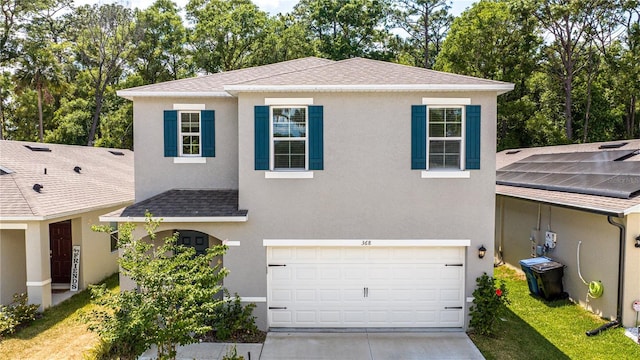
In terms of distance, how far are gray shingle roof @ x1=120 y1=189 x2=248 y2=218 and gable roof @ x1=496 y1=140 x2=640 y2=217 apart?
8295 millimetres

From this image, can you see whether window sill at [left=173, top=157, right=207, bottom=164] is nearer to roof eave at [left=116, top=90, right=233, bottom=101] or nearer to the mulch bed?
roof eave at [left=116, top=90, right=233, bottom=101]

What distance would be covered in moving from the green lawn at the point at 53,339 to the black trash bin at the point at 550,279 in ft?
35.9

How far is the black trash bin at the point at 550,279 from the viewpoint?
35.1ft

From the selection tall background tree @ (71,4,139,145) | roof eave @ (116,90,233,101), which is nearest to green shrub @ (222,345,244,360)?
roof eave @ (116,90,233,101)

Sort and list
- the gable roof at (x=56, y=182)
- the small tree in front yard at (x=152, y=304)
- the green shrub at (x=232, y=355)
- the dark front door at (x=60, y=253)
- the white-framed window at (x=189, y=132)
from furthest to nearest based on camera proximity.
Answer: the dark front door at (x=60, y=253) < the white-framed window at (x=189, y=132) < the gable roof at (x=56, y=182) < the green shrub at (x=232, y=355) < the small tree in front yard at (x=152, y=304)

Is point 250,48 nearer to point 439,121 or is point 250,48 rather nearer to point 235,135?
point 235,135

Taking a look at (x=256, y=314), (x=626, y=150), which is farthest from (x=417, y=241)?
(x=626, y=150)

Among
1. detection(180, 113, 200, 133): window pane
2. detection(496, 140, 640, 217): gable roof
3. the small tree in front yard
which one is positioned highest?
detection(180, 113, 200, 133): window pane

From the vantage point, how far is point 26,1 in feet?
100

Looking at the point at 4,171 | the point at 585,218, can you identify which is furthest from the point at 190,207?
the point at 585,218

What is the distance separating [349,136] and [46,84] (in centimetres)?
2715

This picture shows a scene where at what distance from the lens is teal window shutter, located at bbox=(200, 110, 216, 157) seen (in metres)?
10.7

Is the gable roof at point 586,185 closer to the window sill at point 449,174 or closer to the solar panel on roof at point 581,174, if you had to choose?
the solar panel on roof at point 581,174

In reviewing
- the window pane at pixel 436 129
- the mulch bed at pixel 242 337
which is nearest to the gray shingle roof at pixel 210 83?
the window pane at pixel 436 129
